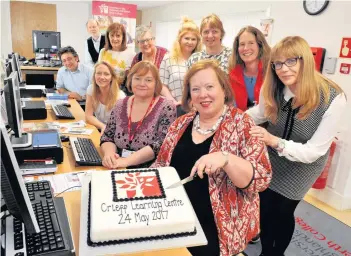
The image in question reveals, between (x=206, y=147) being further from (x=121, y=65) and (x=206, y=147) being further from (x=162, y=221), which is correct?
(x=121, y=65)

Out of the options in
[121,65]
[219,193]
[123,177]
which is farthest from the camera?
[121,65]

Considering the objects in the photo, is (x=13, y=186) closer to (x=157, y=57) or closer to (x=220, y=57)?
(x=220, y=57)

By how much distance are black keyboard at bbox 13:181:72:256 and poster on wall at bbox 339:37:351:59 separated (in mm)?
2732

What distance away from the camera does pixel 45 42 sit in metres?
5.43

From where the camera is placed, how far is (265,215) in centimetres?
188

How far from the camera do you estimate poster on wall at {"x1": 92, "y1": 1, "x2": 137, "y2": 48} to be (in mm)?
6016

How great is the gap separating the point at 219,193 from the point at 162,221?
0.45 metres

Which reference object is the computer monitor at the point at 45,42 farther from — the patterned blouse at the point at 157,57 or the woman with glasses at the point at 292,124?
the woman with glasses at the point at 292,124

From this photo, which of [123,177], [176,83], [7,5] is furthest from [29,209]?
[7,5]

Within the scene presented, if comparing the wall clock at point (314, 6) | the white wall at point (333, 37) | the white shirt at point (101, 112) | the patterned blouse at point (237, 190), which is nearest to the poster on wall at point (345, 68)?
the white wall at point (333, 37)

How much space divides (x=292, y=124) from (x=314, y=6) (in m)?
2.08

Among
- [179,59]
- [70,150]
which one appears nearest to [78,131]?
[70,150]

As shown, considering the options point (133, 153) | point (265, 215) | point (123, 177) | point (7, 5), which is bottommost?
point (265, 215)

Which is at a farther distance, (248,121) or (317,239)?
(317,239)
